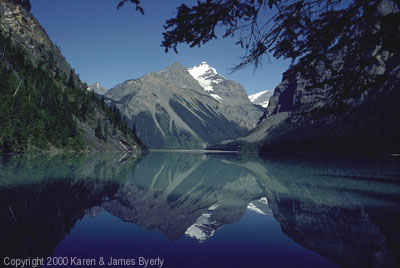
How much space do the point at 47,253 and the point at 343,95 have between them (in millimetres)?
10901

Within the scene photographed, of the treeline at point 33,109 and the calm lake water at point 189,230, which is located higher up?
the treeline at point 33,109

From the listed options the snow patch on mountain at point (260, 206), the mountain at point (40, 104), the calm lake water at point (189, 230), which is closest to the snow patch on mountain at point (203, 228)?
the calm lake water at point (189, 230)

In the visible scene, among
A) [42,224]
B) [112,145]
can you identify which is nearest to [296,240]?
[42,224]

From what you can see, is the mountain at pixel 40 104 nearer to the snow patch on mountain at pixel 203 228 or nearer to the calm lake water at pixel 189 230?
the calm lake water at pixel 189 230

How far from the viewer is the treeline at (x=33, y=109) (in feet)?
203

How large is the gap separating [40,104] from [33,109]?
11976 millimetres

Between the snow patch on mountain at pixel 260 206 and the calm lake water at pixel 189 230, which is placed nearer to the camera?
the calm lake water at pixel 189 230

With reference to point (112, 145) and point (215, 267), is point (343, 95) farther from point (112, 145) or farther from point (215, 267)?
point (112, 145)

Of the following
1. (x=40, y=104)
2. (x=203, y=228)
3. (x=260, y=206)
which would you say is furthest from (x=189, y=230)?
(x=40, y=104)

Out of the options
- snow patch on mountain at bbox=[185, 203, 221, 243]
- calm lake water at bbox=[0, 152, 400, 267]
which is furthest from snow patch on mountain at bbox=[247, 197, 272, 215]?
snow patch on mountain at bbox=[185, 203, 221, 243]

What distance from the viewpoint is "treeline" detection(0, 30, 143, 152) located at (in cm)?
6188

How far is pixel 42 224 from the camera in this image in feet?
32.4

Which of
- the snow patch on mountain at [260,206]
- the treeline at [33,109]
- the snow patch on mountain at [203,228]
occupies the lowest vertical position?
the snow patch on mountain at [260,206]

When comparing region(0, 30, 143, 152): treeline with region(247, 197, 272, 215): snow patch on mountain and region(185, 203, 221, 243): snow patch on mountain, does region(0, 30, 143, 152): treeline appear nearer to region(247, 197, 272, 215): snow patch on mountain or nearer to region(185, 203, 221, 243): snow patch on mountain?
region(247, 197, 272, 215): snow patch on mountain
